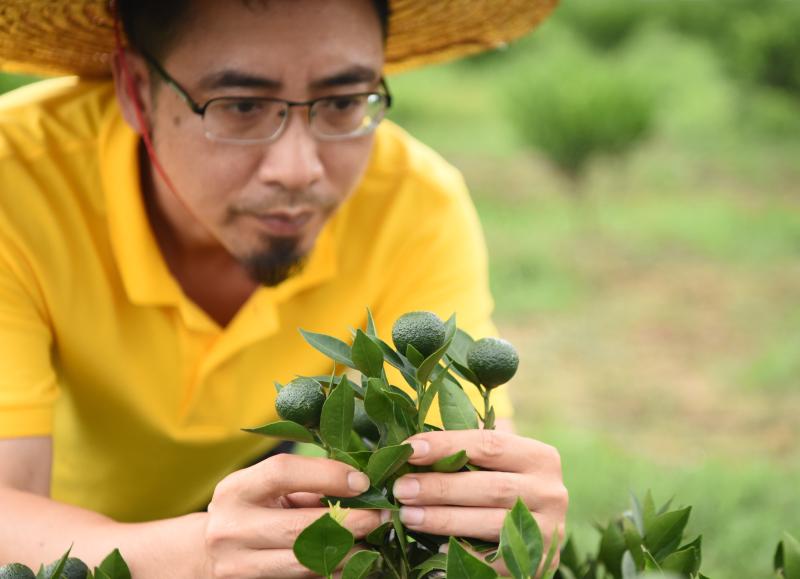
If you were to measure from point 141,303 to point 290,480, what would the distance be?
83 centimetres

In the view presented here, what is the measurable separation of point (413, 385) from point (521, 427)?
2.80 m

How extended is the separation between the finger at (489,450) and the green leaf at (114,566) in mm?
332

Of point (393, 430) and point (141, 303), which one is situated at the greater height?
point (393, 430)

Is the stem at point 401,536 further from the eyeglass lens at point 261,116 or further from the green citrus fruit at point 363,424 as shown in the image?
the eyeglass lens at point 261,116

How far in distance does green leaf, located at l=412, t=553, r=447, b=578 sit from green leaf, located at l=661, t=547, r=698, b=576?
0.71 ft

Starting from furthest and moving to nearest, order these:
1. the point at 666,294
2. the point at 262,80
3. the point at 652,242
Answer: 1. the point at 652,242
2. the point at 666,294
3. the point at 262,80

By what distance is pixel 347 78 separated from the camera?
4.71 feet

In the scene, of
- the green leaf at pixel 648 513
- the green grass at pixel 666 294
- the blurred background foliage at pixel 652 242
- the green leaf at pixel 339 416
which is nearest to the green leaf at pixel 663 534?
the green leaf at pixel 648 513

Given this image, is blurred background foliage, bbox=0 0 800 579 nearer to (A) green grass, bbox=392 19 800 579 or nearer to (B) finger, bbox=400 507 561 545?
(A) green grass, bbox=392 19 800 579

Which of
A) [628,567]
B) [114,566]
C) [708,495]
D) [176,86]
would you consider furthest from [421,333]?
[708,495]

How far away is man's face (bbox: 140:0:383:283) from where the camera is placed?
138 centimetres

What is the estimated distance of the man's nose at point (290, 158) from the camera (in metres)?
1.42

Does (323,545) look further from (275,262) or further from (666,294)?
(666,294)

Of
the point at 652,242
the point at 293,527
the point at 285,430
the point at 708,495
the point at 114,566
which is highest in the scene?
the point at 285,430
